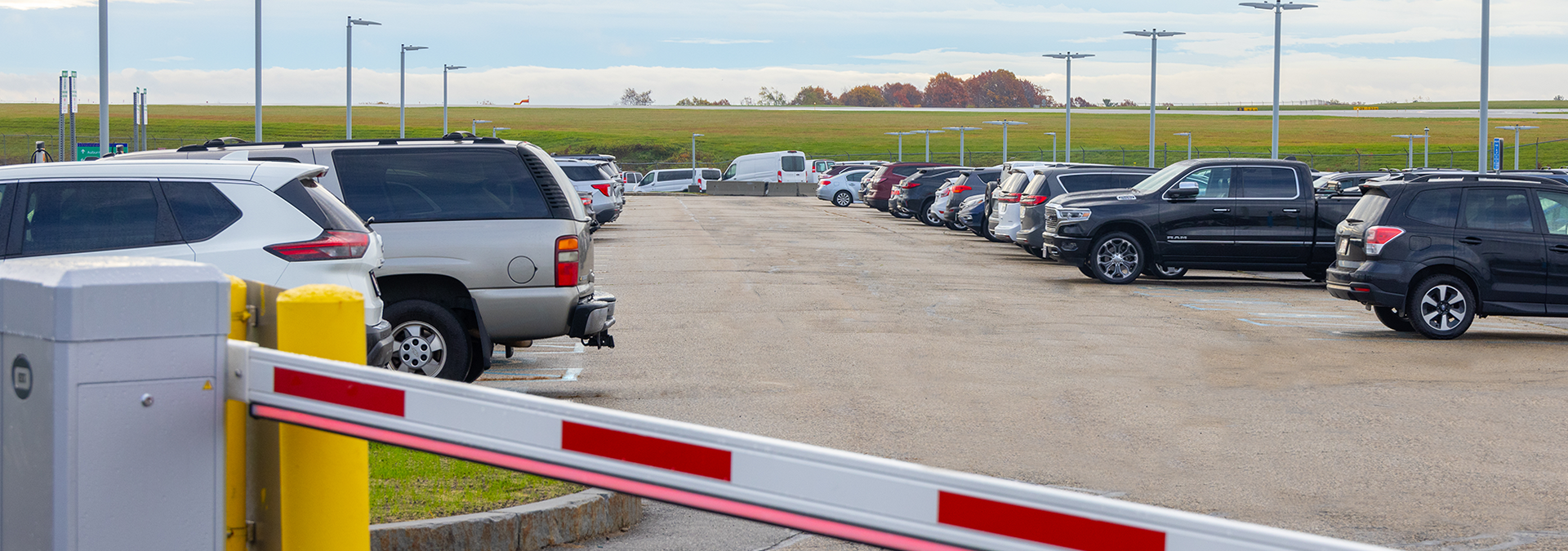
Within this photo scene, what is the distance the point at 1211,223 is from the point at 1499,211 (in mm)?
5730

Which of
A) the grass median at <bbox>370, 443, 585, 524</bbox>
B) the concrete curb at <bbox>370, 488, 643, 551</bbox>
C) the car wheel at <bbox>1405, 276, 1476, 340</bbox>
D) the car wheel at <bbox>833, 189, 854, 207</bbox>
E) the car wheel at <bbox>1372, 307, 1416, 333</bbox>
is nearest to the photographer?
the concrete curb at <bbox>370, 488, 643, 551</bbox>

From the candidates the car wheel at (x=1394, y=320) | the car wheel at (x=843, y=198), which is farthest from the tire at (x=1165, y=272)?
the car wheel at (x=843, y=198)

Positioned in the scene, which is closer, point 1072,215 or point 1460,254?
point 1460,254

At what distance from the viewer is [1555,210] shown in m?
14.1

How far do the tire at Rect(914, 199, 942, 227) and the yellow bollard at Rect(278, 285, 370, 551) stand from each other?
3290cm

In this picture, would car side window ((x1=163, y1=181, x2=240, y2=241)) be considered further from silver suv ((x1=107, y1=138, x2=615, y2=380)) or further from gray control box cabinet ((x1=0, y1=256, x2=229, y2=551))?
gray control box cabinet ((x1=0, y1=256, x2=229, y2=551))

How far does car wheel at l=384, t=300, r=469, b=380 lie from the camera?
9414 mm

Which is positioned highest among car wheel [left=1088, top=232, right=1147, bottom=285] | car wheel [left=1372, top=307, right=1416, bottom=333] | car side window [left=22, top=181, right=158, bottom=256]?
car side window [left=22, top=181, right=158, bottom=256]

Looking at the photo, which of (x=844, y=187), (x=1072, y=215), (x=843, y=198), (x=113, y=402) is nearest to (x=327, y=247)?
(x=113, y=402)

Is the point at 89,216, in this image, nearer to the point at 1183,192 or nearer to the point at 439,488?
the point at 439,488

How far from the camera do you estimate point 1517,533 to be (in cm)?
599

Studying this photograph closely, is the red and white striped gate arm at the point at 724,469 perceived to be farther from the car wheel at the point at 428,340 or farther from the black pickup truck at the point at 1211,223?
the black pickup truck at the point at 1211,223

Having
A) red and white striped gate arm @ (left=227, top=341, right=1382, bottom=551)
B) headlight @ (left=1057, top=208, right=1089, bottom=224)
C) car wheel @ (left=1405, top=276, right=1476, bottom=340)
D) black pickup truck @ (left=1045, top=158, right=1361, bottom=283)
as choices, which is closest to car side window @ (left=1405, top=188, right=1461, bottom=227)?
car wheel @ (left=1405, top=276, right=1476, bottom=340)

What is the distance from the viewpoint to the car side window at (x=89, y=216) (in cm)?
735
